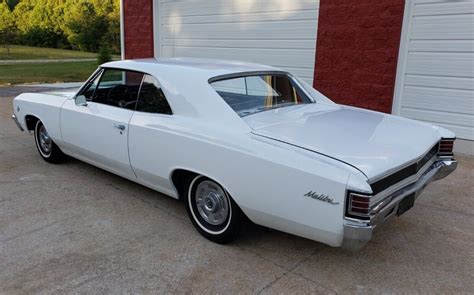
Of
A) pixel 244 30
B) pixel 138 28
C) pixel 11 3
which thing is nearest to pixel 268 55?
pixel 244 30

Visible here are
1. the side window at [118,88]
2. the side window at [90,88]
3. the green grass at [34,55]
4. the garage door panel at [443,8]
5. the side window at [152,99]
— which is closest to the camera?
the side window at [152,99]

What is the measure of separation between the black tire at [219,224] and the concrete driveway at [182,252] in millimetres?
88

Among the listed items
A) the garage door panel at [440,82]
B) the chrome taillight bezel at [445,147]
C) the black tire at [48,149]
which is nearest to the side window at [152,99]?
the black tire at [48,149]

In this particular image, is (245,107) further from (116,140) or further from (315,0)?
(315,0)

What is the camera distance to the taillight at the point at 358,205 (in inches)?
92.6

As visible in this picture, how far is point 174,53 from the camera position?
10.1 metres

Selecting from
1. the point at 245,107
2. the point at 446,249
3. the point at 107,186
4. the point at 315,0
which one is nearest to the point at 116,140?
the point at 107,186

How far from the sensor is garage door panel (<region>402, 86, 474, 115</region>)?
581cm

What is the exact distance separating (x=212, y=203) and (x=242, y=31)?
19.0 feet

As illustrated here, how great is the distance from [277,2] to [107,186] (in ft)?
16.2

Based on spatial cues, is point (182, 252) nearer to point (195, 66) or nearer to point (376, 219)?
point (376, 219)

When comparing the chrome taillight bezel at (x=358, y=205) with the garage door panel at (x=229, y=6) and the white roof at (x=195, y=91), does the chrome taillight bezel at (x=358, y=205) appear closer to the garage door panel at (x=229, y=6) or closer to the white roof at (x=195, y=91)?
the white roof at (x=195, y=91)

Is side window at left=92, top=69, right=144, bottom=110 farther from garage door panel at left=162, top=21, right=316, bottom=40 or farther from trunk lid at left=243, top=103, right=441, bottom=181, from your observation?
garage door panel at left=162, top=21, right=316, bottom=40

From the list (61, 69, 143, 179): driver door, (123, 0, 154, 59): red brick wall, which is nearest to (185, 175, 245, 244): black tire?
(61, 69, 143, 179): driver door
